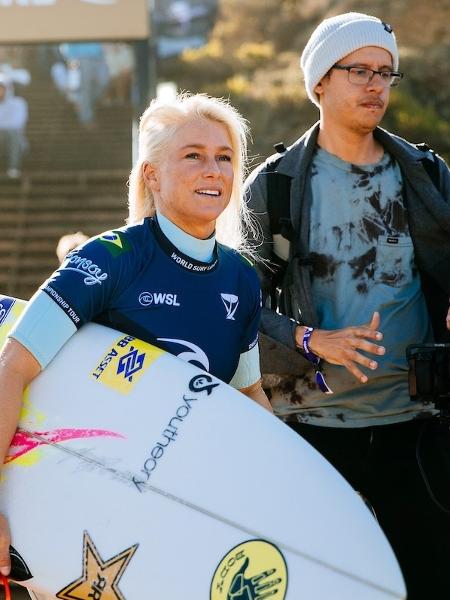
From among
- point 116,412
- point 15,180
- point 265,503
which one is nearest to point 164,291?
point 116,412

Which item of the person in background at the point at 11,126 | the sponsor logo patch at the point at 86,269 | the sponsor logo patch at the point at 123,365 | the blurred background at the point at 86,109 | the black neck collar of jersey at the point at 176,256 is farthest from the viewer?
the person in background at the point at 11,126

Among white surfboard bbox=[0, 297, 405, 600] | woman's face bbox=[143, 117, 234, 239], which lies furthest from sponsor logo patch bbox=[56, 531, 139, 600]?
woman's face bbox=[143, 117, 234, 239]

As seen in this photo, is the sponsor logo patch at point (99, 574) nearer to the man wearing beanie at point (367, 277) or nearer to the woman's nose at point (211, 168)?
the woman's nose at point (211, 168)

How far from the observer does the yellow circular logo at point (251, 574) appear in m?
2.96

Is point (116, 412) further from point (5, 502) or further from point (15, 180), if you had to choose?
point (15, 180)

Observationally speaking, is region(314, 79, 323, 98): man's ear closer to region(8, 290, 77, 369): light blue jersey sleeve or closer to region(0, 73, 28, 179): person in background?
region(8, 290, 77, 369): light blue jersey sleeve

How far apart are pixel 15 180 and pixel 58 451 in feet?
41.6

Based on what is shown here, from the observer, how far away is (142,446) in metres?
3.07

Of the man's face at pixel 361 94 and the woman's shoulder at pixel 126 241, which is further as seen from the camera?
the man's face at pixel 361 94

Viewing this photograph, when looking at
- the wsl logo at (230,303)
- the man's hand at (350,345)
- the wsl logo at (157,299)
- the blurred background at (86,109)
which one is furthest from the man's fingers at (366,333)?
the blurred background at (86,109)

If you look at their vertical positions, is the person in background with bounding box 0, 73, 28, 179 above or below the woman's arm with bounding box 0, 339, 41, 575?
below

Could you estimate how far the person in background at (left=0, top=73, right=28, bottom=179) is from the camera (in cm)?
1523

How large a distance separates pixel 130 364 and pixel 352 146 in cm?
133

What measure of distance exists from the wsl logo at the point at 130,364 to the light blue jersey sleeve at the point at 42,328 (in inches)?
7.4
